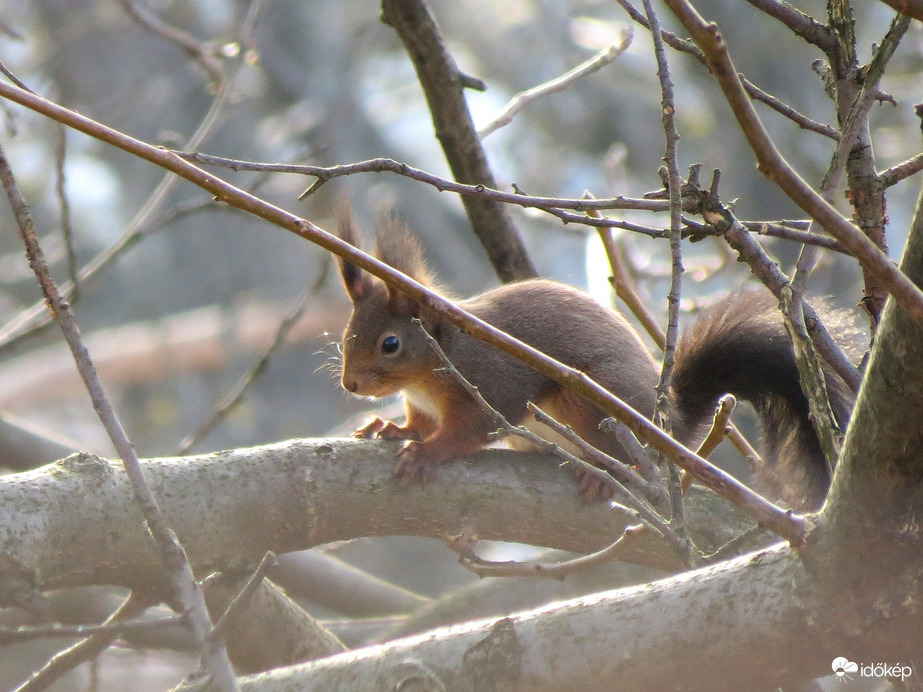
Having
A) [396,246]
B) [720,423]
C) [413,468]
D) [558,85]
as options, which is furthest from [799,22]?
[396,246]

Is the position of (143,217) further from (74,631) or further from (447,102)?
(74,631)

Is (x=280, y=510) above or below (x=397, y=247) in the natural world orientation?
below

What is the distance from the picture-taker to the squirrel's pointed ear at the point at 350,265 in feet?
7.07

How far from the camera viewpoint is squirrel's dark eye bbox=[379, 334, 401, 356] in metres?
2.56

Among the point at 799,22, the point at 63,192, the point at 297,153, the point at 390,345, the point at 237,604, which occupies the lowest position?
the point at 237,604

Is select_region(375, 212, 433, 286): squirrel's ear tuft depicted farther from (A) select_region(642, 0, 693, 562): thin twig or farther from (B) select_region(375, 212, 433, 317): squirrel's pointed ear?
(A) select_region(642, 0, 693, 562): thin twig

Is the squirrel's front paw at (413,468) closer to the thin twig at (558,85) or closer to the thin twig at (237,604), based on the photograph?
the thin twig at (558,85)

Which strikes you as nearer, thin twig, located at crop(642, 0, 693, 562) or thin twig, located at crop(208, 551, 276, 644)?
thin twig, located at crop(208, 551, 276, 644)

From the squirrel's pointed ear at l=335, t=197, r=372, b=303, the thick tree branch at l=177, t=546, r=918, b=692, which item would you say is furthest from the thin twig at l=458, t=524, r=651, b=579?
the squirrel's pointed ear at l=335, t=197, r=372, b=303

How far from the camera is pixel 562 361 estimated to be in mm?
2395

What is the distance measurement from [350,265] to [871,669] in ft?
5.23

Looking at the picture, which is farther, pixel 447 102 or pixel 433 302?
pixel 447 102

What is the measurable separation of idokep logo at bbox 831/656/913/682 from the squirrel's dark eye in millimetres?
1435

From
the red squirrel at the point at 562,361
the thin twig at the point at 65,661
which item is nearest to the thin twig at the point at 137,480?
the thin twig at the point at 65,661
